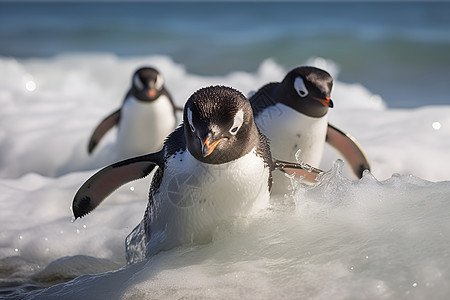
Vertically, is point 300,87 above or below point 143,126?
above

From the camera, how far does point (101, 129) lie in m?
4.69

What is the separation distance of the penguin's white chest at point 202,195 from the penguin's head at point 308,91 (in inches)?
27.4

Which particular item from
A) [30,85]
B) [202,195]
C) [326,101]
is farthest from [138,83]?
[30,85]

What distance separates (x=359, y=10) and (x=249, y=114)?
27.0 metres

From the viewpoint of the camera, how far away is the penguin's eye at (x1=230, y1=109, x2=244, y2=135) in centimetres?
201

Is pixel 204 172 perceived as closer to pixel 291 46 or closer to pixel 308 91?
pixel 308 91

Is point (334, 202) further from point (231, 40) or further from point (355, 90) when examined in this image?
point (231, 40)

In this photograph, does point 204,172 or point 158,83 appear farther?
point 158,83

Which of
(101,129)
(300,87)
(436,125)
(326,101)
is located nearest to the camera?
(326,101)

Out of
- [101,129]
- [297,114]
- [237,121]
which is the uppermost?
[237,121]

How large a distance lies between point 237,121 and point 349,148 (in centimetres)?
135

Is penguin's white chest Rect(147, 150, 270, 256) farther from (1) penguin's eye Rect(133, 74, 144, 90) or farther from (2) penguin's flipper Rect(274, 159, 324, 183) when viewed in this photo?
(1) penguin's eye Rect(133, 74, 144, 90)

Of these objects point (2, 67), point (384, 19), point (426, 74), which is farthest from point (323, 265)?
point (384, 19)

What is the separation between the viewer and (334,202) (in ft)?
7.08
